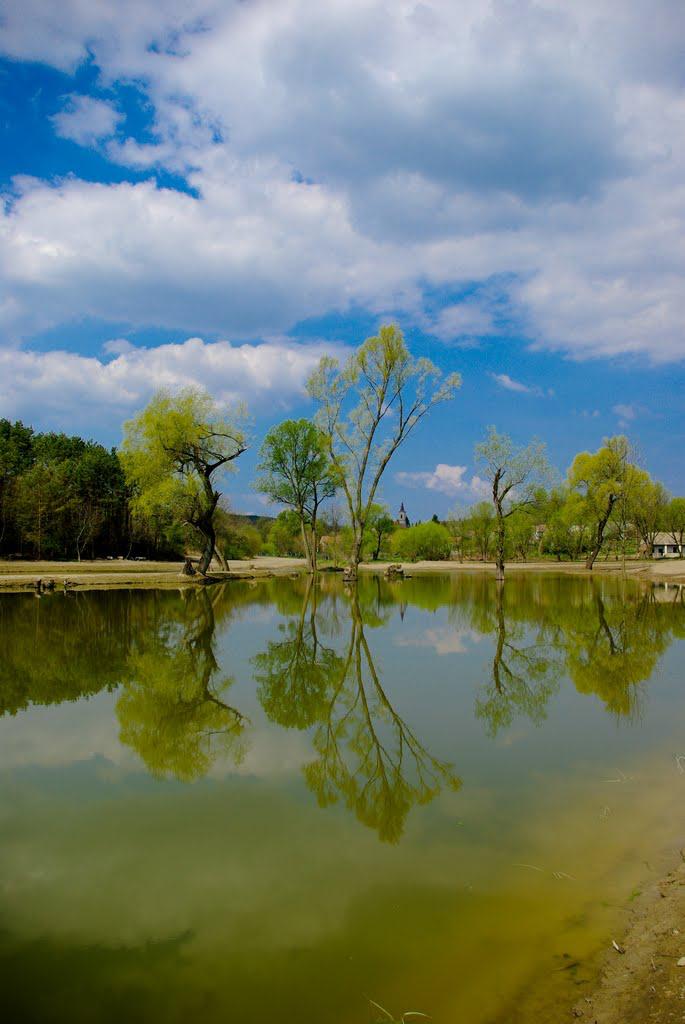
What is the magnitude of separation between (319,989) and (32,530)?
49570 mm

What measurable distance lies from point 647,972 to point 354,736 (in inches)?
156

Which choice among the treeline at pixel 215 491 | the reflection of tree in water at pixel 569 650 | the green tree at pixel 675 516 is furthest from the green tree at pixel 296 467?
the green tree at pixel 675 516

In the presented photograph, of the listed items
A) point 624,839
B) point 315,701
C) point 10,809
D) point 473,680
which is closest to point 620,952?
point 624,839

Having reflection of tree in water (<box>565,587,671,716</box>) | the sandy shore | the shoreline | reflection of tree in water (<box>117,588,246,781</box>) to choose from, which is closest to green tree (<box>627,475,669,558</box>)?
the shoreline

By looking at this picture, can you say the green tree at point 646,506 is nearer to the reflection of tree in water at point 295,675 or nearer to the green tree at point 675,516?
the green tree at point 675,516

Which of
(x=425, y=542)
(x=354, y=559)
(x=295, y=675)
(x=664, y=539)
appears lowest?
(x=295, y=675)

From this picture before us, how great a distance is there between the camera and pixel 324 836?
4.30 meters

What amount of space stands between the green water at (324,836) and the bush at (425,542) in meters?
83.0

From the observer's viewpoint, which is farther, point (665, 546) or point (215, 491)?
point (665, 546)

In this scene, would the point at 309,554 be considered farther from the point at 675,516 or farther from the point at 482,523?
the point at 675,516

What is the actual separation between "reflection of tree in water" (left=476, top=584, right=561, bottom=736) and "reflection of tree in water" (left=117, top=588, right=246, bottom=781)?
10.1ft

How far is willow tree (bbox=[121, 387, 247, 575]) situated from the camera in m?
34.9

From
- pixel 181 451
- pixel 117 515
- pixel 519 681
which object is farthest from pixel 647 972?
pixel 117 515

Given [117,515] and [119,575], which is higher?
[117,515]
